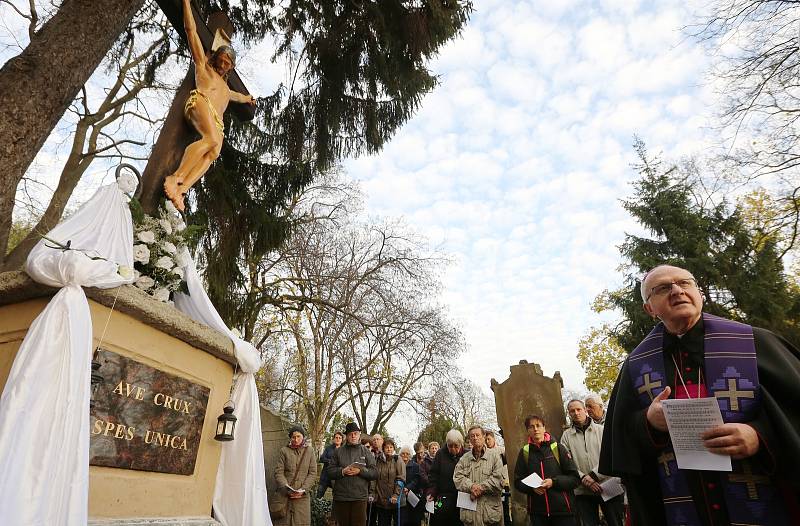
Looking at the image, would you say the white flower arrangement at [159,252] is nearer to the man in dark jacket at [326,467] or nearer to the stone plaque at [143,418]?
the stone plaque at [143,418]

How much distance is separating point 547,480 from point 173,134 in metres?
5.04

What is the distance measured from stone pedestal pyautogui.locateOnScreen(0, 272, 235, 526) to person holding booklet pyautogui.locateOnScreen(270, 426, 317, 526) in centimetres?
248

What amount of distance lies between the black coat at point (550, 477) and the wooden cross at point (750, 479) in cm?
299

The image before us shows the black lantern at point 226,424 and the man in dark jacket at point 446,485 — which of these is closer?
the black lantern at point 226,424

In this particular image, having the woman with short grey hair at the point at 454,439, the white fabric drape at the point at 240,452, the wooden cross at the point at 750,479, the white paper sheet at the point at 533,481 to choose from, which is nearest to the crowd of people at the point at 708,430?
the wooden cross at the point at 750,479

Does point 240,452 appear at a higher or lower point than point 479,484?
higher

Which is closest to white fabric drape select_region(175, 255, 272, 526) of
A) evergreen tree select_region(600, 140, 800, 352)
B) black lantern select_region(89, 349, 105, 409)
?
black lantern select_region(89, 349, 105, 409)

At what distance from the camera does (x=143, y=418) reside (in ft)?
10.5

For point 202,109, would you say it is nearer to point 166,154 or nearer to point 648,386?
point 166,154

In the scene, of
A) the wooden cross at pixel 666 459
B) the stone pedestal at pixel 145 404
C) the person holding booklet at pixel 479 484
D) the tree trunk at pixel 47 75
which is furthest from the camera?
the person holding booklet at pixel 479 484

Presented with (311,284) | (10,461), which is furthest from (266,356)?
(10,461)

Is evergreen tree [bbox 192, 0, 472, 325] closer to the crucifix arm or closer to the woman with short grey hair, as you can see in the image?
the crucifix arm

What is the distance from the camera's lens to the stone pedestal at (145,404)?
2.89 meters

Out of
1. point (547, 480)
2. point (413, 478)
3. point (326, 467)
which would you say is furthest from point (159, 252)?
point (413, 478)
